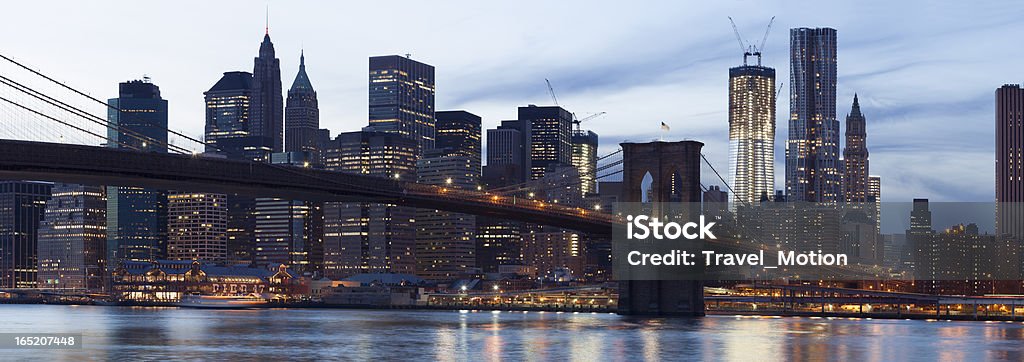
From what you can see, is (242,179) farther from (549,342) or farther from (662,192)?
(662,192)

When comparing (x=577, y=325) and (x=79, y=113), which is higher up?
(x=79, y=113)

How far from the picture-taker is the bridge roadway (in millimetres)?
64312

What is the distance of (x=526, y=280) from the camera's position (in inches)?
7741

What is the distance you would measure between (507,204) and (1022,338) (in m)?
35.5

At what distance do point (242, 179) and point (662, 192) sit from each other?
Answer: 104 feet

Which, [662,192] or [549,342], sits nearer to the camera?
[549,342]

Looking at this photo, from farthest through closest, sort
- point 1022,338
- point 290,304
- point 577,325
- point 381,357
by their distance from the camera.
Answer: point 290,304
point 577,325
point 1022,338
point 381,357

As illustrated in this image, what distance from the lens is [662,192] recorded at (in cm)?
9325

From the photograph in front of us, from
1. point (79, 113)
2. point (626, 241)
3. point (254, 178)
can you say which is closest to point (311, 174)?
point (254, 178)

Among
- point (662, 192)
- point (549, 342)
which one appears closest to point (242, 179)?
point (549, 342)

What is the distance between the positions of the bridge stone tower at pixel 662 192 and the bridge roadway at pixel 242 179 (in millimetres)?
3793

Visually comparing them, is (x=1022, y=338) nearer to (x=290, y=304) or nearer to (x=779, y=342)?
(x=779, y=342)

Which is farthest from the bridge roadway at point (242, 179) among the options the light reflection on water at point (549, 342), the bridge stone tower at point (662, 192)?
the light reflection on water at point (549, 342)

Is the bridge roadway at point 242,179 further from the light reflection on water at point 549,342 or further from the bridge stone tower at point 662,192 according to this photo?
the light reflection on water at point 549,342
